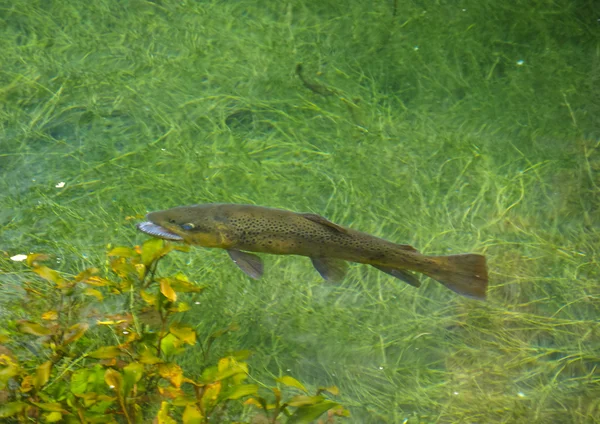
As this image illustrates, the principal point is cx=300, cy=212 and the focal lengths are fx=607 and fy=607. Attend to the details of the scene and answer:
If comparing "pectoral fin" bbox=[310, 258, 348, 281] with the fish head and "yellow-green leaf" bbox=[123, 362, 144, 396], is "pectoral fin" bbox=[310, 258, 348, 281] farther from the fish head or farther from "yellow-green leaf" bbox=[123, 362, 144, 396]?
"yellow-green leaf" bbox=[123, 362, 144, 396]

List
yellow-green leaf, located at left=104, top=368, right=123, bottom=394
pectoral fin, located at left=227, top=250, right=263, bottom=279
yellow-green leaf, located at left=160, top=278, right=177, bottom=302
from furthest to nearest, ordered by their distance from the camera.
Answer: pectoral fin, located at left=227, top=250, right=263, bottom=279
yellow-green leaf, located at left=160, top=278, right=177, bottom=302
yellow-green leaf, located at left=104, top=368, right=123, bottom=394

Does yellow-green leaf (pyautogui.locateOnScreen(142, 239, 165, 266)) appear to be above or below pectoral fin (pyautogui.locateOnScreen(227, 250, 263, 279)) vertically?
above

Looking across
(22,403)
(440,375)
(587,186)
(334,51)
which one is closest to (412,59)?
(334,51)

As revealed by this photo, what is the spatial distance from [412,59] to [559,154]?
174cm

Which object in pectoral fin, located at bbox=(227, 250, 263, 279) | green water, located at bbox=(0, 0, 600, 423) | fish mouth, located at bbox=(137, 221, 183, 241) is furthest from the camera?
green water, located at bbox=(0, 0, 600, 423)

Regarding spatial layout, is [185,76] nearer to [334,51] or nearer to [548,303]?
[334,51]

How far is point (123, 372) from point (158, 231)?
34.8 inches

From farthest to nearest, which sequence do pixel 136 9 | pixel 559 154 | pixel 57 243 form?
pixel 136 9, pixel 559 154, pixel 57 243

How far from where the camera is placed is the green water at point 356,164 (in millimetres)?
4086

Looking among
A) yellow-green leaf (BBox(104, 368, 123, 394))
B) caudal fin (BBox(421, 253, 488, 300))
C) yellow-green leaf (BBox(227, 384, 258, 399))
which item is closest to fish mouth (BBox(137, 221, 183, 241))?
yellow-green leaf (BBox(104, 368, 123, 394))

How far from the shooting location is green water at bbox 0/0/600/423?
13.4ft

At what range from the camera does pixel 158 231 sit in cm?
354

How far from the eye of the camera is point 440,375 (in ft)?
13.3

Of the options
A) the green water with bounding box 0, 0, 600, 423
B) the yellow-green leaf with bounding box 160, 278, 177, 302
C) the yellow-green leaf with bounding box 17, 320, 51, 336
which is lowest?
the green water with bounding box 0, 0, 600, 423
